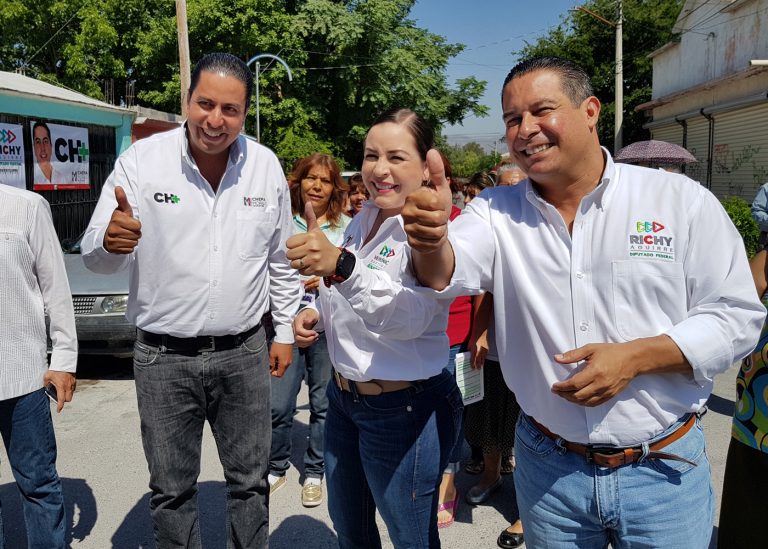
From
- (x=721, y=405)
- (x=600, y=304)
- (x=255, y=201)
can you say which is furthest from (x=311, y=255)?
(x=721, y=405)

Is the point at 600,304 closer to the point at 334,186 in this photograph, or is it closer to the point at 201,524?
the point at 201,524

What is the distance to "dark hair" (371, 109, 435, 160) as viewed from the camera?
7.61ft

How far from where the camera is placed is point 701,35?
19.5m

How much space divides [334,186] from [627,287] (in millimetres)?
2931

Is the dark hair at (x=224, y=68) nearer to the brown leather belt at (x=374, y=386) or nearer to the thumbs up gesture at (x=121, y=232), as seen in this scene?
the thumbs up gesture at (x=121, y=232)

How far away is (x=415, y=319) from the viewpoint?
1.95 meters

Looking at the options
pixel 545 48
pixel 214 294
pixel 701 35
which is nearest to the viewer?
pixel 214 294

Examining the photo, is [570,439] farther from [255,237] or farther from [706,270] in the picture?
[255,237]

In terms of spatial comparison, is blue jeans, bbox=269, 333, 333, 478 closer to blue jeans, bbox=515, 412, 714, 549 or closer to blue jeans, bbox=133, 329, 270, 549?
blue jeans, bbox=133, 329, 270, 549

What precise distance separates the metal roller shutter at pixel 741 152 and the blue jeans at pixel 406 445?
15.1 meters

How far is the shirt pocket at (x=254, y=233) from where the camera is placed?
2775mm

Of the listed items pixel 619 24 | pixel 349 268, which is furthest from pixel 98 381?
pixel 619 24

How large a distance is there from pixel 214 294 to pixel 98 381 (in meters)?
4.43

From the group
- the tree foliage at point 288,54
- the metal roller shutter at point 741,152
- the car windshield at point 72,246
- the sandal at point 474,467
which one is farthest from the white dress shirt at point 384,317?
the tree foliage at point 288,54
